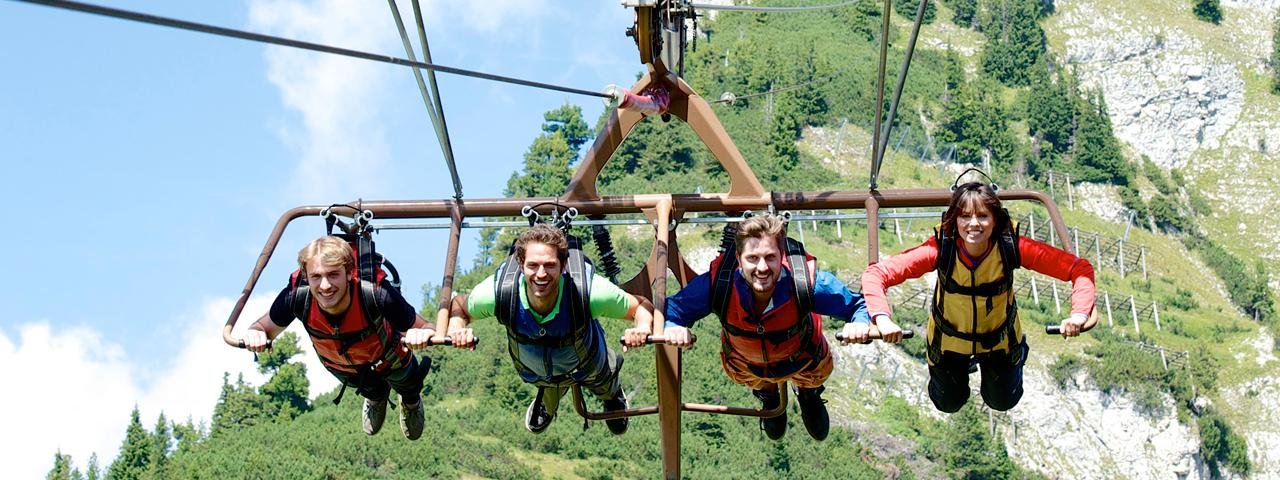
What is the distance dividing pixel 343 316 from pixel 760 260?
277 cm

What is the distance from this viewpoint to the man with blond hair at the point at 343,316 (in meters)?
11.4

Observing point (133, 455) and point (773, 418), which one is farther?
point (133, 455)

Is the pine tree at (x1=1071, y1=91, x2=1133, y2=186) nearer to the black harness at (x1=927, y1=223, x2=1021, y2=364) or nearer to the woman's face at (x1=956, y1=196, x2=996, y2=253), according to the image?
the black harness at (x1=927, y1=223, x2=1021, y2=364)

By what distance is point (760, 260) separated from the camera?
442 inches

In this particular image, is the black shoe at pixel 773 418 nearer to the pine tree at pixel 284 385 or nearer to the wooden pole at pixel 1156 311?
the pine tree at pixel 284 385

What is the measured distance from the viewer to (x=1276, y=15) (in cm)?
15562

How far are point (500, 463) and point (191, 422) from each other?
22.5 metres

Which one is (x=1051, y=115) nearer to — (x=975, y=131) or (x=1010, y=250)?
(x=975, y=131)

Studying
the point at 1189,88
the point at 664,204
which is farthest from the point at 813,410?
the point at 1189,88

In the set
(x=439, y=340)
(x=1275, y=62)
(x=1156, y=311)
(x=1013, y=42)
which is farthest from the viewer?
(x=1275, y=62)

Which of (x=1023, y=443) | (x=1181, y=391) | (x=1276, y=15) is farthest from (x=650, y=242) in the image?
(x=1276, y=15)

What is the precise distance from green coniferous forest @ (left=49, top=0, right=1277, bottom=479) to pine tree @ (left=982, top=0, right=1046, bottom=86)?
0.12 m

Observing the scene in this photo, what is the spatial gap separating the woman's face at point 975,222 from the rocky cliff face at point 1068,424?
244 feet

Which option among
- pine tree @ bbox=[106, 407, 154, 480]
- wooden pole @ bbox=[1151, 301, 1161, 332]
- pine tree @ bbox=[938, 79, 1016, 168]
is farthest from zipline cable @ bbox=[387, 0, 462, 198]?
pine tree @ bbox=[938, 79, 1016, 168]
